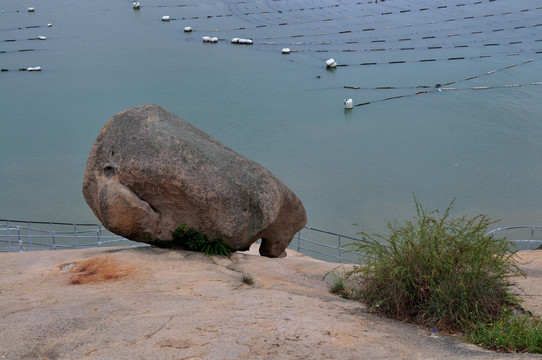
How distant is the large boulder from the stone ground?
54 cm

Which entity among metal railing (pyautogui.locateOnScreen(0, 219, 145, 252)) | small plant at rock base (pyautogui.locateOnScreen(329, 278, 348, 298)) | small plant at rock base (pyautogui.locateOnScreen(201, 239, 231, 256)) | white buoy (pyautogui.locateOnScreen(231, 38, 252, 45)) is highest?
white buoy (pyautogui.locateOnScreen(231, 38, 252, 45))

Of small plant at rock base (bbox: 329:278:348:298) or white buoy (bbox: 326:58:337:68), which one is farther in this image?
white buoy (bbox: 326:58:337:68)

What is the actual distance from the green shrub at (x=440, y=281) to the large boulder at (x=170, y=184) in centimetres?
292

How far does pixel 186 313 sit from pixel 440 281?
3083 mm

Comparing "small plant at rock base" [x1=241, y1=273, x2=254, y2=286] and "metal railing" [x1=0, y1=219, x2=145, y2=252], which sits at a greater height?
"small plant at rock base" [x1=241, y1=273, x2=254, y2=286]

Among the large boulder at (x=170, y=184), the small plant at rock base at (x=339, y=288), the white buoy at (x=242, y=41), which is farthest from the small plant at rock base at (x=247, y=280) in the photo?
the white buoy at (x=242, y=41)

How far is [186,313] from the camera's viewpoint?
7.51 metres

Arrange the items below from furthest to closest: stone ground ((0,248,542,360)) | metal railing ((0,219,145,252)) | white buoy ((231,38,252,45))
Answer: white buoy ((231,38,252,45))
metal railing ((0,219,145,252))
stone ground ((0,248,542,360))

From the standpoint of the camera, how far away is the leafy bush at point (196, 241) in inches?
433

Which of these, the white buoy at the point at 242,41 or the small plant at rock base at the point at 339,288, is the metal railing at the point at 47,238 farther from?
the white buoy at the point at 242,41

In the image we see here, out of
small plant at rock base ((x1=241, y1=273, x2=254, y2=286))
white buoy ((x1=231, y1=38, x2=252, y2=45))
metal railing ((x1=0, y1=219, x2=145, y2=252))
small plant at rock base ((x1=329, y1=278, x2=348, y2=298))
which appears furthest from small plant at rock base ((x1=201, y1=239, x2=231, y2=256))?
white buoy ((x1=231, y1=38, x2=252, y2=45))

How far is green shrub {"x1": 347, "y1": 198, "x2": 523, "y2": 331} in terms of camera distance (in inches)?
311

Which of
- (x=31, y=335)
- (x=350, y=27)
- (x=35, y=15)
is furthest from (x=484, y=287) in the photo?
(x=35, y=15)

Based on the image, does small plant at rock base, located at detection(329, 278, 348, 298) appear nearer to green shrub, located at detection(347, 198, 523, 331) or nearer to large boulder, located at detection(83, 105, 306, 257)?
green shrub, located at detection(347, 198, 523, 331)
